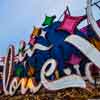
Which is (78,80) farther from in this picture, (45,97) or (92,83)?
(45,97)

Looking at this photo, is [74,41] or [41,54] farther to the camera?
[41,54]

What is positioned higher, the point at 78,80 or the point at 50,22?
the point at 50,22

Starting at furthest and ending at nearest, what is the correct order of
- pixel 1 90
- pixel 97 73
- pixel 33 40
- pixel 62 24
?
pixel 1 90, pixel 33 40, pixel 62 24, pixel 97 73

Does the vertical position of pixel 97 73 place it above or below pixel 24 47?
below

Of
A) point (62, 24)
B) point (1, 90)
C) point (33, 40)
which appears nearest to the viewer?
point (62, 24)

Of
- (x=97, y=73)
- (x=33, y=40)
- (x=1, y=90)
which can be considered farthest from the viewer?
(x=1, y=90)

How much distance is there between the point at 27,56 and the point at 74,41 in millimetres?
4876

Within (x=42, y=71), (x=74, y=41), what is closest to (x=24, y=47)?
(x=42, y=71)

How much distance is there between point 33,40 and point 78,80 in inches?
193

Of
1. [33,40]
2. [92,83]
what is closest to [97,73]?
[92,83]

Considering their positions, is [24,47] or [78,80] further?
[24,47]

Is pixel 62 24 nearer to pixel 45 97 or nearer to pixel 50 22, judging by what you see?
pixel 50 22

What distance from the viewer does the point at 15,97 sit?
32844 mm

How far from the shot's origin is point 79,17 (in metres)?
28.5
